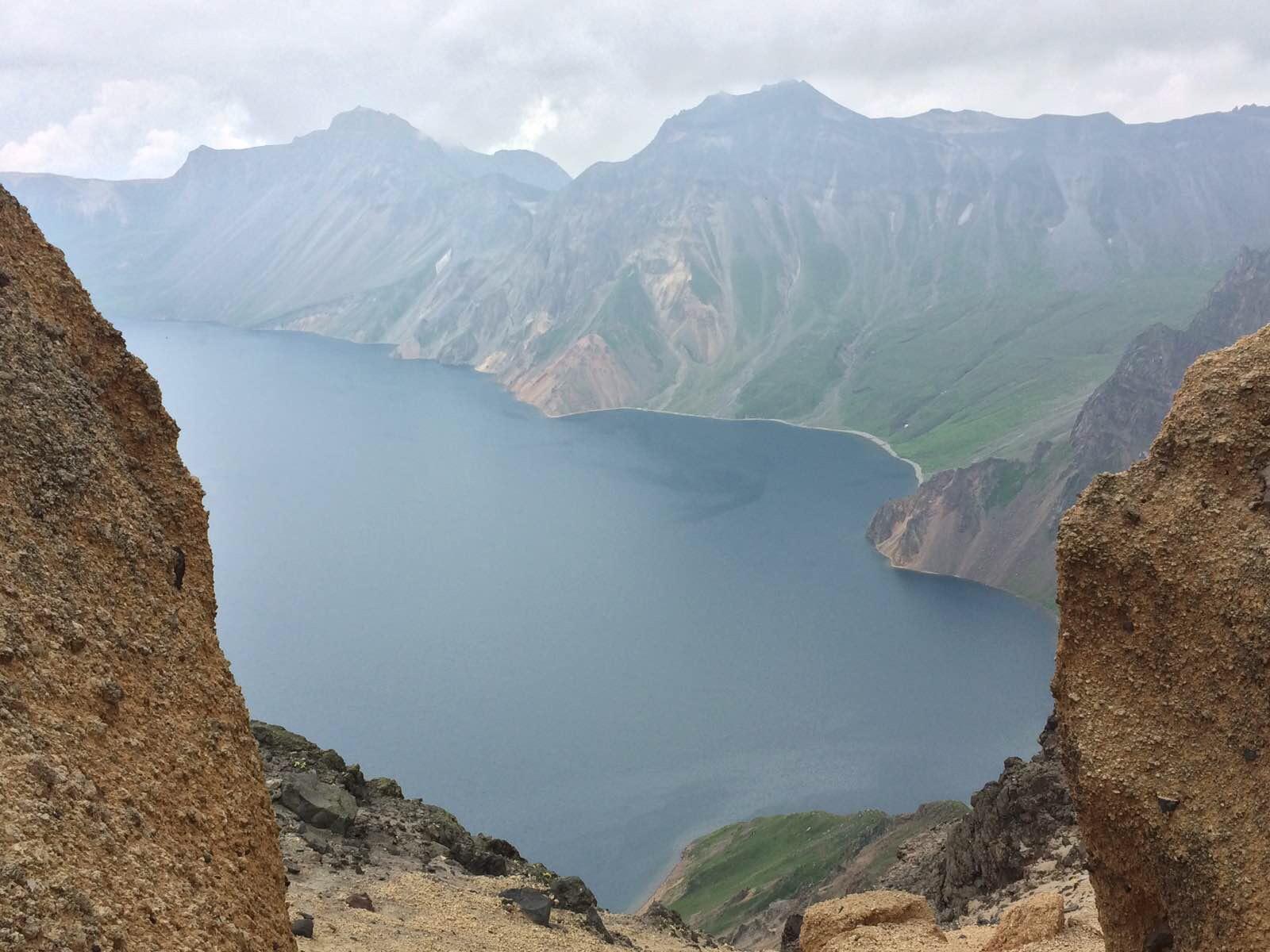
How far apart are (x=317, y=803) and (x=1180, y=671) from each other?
20.7 metres

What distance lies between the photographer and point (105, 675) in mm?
10445

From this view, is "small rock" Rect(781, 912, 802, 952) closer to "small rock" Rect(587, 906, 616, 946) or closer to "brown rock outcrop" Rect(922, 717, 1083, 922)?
"brown rock outcrop" Rect(922, 717, 1083, 922)

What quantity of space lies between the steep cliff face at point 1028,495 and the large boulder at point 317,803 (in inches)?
4159

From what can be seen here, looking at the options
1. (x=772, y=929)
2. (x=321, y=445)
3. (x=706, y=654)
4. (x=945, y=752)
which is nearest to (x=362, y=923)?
(x=772, y=929)

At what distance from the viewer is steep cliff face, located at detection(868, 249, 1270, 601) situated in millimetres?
127638

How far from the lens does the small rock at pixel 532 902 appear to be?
23422mm

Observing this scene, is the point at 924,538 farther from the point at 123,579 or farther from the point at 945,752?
the point at 123,579

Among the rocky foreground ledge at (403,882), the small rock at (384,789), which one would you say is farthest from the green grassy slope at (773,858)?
the small rock at (384,789)

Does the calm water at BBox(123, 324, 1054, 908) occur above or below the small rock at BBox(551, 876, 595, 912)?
above

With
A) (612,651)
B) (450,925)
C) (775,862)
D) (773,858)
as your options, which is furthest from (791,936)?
Answer: (612,651)

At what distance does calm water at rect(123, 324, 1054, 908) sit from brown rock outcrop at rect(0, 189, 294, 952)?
5573 cm

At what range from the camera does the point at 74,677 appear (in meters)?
10.0

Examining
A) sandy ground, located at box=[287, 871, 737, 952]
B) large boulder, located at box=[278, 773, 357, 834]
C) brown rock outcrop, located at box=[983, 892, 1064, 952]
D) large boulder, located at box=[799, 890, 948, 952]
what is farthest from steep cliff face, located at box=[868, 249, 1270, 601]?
large boulder, located at box=[278, 773, 357, 834]

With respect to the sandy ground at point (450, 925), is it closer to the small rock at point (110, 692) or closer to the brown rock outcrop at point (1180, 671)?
the brown rock outcrop at point (1180, 671)
